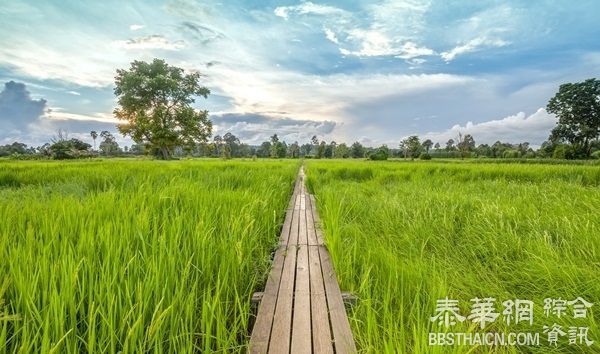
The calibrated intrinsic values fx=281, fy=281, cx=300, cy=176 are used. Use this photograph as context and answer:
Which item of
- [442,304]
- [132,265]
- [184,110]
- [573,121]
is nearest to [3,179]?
[132,265]

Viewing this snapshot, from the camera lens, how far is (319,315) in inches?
82.3

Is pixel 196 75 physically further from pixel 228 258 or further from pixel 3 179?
pixel 228 258

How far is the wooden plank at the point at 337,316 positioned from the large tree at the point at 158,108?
3150 cm

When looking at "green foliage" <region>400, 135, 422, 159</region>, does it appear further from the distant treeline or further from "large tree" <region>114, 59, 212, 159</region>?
"large tree" <region>114, 59, 212, 159</region>

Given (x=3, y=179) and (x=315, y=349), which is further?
(x=3, y=179)

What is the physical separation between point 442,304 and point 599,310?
1160 mm

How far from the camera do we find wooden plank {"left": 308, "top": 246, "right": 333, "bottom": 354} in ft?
5.82

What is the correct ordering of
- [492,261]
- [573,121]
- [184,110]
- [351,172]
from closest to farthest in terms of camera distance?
1. [492,261]
2. [351,172]
3. [184,110]
4. [573,121]

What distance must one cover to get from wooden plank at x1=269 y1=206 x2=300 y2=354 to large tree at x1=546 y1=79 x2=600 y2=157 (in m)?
63.7

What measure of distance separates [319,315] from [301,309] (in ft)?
0.54

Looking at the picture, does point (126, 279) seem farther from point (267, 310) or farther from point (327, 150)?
point (327, 150)

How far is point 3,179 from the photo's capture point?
8.24 m

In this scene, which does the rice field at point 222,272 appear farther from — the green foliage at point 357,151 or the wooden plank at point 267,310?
the green foliage at point 357,151
